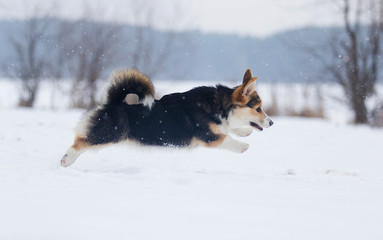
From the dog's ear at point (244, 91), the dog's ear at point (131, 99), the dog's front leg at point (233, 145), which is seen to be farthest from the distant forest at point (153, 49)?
the dog's ear at point (131, 99)

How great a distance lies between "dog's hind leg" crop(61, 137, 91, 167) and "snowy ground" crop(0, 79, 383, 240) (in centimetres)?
16

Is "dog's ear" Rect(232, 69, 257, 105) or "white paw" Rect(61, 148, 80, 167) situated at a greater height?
"dog's ear" Rect(232, 69, 257, 105)

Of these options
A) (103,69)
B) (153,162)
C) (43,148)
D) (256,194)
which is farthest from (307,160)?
(103,69)

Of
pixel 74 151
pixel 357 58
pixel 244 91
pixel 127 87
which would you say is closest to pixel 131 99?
pixel 127 87

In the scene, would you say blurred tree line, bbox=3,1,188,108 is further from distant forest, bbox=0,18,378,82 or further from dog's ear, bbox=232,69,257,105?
dog's ear, bbox=232,69,257,105

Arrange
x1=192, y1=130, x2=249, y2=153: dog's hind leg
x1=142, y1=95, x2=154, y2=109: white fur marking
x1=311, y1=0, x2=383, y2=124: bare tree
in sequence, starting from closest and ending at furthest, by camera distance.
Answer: x1=142, y1=95, x2=154, y2=109: white fur marking
x1=192, y1=130, x2=249, y2=153: dog's hind leg
x1=311, y1=0, x2=383, y2=124: bare tree

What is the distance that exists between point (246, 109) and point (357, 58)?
8110 millimetres

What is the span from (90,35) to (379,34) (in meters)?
9.54

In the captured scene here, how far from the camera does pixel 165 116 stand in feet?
13.6

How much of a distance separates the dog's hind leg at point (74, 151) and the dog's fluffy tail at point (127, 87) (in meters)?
0.49

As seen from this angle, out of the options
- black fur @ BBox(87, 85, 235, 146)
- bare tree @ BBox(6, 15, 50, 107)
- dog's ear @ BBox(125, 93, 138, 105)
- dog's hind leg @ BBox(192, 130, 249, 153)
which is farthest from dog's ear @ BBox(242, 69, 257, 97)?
bare tree @ BBox(6, 15, 50, 107)

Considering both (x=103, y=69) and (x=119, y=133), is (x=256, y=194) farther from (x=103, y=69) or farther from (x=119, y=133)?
(x=103, y=69)

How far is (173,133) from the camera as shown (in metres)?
4.16

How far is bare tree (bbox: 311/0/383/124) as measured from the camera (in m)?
10.9
